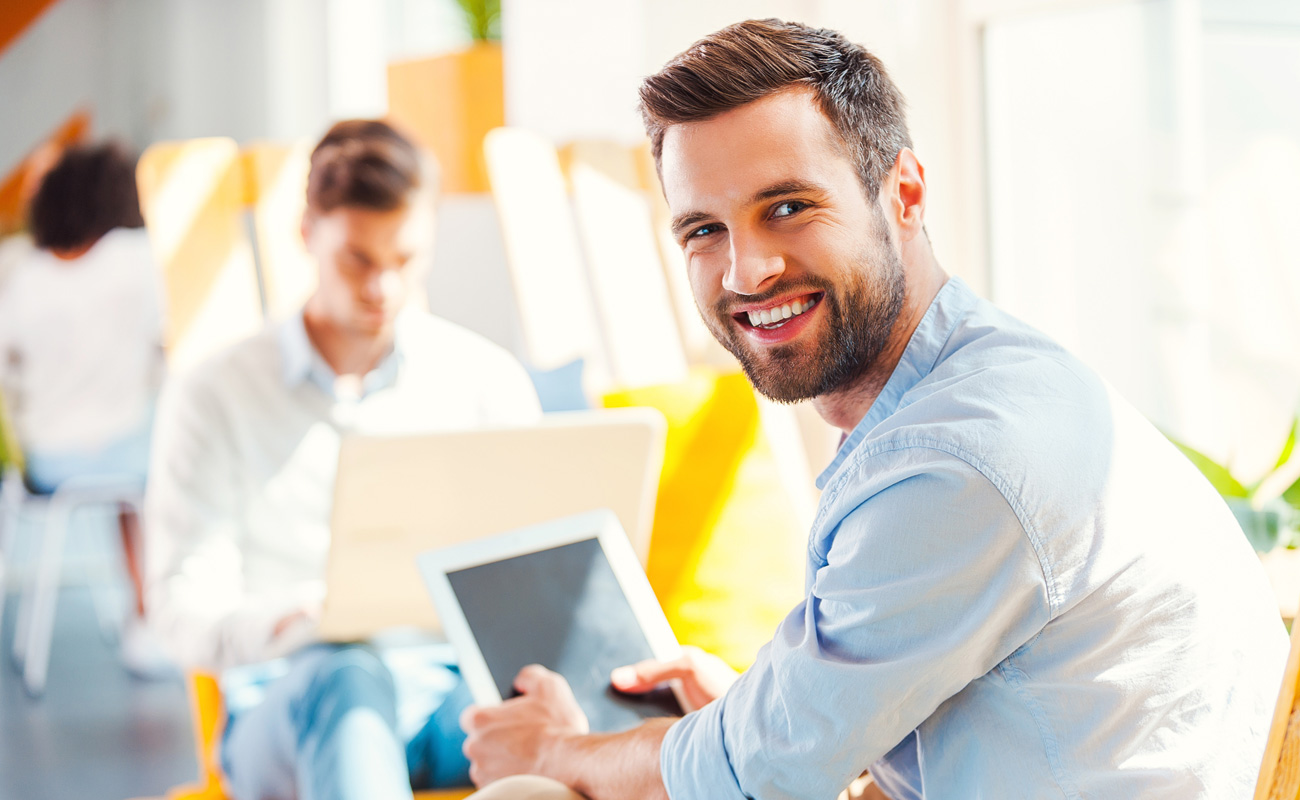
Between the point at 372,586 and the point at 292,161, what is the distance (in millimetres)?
1393

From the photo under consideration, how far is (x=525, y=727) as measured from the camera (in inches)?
43.3

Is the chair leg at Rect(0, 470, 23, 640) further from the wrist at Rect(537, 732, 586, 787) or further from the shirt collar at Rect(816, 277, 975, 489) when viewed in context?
the shirt collar at Rect(816, 277, 975, 489)

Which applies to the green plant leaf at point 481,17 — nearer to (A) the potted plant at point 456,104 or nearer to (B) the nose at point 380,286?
(A) the potted plant at point 456,104

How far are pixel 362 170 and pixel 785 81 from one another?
3.50 feet

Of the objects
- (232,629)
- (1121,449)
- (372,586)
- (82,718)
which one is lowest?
(82,718)

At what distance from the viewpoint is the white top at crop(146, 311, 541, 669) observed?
1.61 m

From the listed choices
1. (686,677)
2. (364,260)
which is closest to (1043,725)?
(686,677)

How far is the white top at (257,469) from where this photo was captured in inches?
63.2

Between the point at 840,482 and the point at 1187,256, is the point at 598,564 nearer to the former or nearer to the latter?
the point at 840,482

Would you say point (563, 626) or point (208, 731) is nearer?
point (563, 626)

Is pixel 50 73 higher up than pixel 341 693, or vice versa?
pixel 50 73

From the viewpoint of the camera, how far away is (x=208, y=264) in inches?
91.4

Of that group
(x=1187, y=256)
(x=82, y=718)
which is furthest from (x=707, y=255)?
(x=82, y=718)

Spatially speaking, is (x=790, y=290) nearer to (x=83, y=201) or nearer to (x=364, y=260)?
(x=364, y=260)
